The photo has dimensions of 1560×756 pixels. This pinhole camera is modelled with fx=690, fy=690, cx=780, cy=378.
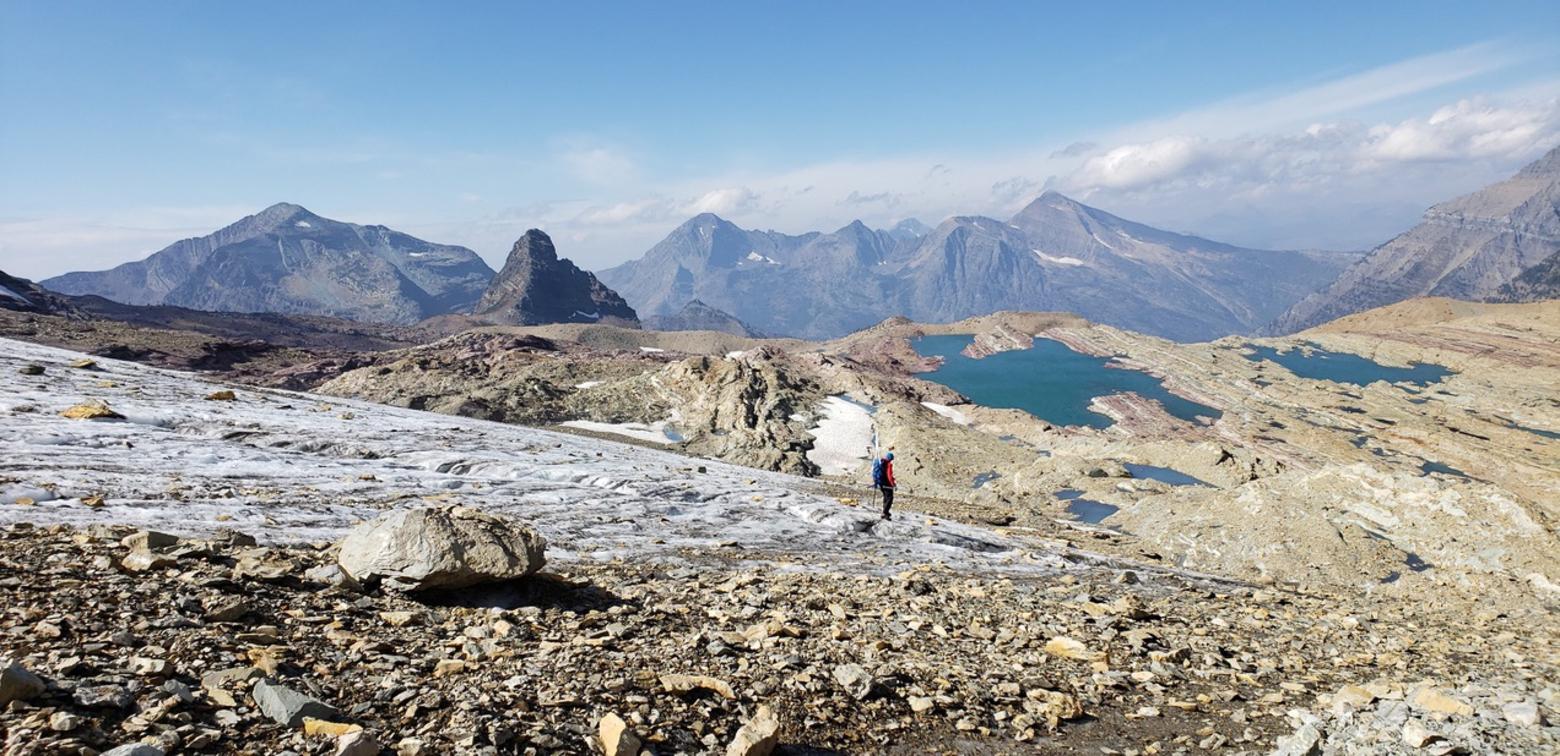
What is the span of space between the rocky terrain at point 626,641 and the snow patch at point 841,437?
34726mm

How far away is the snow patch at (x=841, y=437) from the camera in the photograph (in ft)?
168

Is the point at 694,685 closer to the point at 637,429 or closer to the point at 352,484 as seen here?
the point at 352,484

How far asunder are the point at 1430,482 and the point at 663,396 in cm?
4811

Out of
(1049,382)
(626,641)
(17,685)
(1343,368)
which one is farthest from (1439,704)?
(1343,368)

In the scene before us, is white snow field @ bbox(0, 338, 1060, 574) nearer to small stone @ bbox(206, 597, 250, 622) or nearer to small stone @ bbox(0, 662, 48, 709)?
small stone @ bbox(206, 597, 250, 622)

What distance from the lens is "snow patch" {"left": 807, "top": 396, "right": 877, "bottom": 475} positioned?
51188 millimetres

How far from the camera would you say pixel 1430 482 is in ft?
88.2

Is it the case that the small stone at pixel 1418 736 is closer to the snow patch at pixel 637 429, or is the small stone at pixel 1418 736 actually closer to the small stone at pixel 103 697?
the small stone at pixel 103 697

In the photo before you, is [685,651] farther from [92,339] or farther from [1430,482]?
[92,339]

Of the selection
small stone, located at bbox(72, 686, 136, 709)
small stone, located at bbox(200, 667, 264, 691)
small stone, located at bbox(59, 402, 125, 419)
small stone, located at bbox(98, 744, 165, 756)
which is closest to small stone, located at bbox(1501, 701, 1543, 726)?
small stone, located at bbox(98, 744, 165, 756)

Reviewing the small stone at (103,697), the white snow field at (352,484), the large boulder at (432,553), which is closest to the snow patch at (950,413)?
the white snow field at (352,484)

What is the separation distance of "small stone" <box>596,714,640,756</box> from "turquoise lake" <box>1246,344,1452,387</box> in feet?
422

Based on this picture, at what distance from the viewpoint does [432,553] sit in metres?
8.30

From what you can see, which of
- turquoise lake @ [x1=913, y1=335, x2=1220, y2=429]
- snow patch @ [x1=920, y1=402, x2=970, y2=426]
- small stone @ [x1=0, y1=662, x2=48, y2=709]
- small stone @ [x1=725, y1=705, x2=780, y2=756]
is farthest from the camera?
turquoise lake @ [x1=913, y1=335, x2=1220, y2=429]
